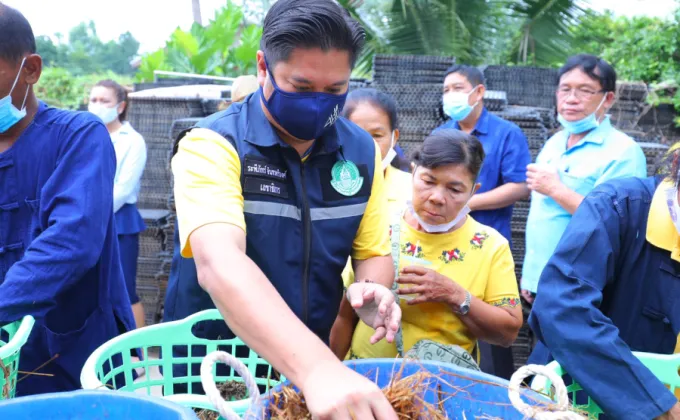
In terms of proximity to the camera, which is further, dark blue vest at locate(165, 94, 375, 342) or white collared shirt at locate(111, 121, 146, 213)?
white collared shirt at locate(111, 121, 146, 213)

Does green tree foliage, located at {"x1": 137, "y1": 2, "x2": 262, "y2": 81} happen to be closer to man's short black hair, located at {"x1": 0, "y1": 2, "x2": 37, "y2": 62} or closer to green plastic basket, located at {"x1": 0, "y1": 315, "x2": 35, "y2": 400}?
man's short black hair, located at {"x1": 0, "y1": 2, "x2": 37, "y2": 62}

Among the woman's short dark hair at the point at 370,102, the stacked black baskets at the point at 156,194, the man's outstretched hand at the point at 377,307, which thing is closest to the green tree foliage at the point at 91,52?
the stacked black baskets at the point at 156,194

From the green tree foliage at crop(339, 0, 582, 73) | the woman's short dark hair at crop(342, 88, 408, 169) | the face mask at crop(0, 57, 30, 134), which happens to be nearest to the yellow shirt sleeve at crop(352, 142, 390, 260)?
the face mask at crop(0, 57, 30, 134)

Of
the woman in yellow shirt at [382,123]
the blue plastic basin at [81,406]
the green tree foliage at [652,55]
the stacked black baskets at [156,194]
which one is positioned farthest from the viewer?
the green tree foliage at [652,55]

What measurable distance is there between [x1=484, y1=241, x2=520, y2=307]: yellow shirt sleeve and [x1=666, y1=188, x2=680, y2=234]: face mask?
0.69 m

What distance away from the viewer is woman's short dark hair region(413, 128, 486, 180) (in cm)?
243

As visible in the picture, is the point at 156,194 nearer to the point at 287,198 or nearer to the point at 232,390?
the point at 232,390

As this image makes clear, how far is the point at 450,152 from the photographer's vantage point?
7.98ft

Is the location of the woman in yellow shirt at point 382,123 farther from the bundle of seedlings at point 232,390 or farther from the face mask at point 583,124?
the bundle of seedlings at point 232,390

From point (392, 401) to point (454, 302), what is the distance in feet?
3.04

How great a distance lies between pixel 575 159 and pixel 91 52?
46761 millimetres

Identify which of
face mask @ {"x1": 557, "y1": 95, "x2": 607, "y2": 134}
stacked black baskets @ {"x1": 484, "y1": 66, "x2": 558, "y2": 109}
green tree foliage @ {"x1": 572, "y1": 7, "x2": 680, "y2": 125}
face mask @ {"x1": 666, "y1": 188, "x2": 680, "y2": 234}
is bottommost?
face mask @ {"x1": 666, "y1": 188, "x2": 680, "y2": 234}

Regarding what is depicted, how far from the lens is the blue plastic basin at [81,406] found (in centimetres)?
114

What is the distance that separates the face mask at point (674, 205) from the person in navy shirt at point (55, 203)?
5.34 feet
